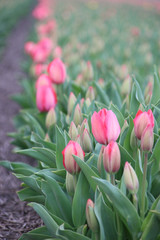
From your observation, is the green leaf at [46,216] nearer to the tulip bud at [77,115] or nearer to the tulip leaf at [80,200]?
the tulip leaf at [80,200]

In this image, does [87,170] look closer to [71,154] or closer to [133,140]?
[71,154]

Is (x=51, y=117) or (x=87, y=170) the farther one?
(x=51, y=117)

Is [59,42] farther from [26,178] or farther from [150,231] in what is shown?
[150,231]

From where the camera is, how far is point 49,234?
4.83 ft

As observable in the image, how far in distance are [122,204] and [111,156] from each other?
0.18 m

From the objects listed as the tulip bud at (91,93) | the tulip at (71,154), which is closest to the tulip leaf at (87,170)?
the tulip at (71,154)

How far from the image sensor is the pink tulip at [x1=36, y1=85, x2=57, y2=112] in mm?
2150

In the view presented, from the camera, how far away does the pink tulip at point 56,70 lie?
7.68ft

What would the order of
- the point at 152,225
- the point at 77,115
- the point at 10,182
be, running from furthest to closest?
the point at 10,182, the point at 77,115, the point at 152,225

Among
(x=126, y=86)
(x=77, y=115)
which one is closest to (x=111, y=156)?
(x=77, y=115)

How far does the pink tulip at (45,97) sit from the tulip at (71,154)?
0.91 m

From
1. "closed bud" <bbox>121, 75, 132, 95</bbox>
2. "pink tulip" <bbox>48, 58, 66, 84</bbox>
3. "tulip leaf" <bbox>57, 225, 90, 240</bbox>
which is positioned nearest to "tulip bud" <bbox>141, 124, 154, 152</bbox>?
"tulip leaf" <bbox>57, 225, 90, 240</bbox>

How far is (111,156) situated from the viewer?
121 cm

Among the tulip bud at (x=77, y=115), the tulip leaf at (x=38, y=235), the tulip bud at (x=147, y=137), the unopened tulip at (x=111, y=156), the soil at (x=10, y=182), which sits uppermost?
the tulip bud at (x=147, y=137)
